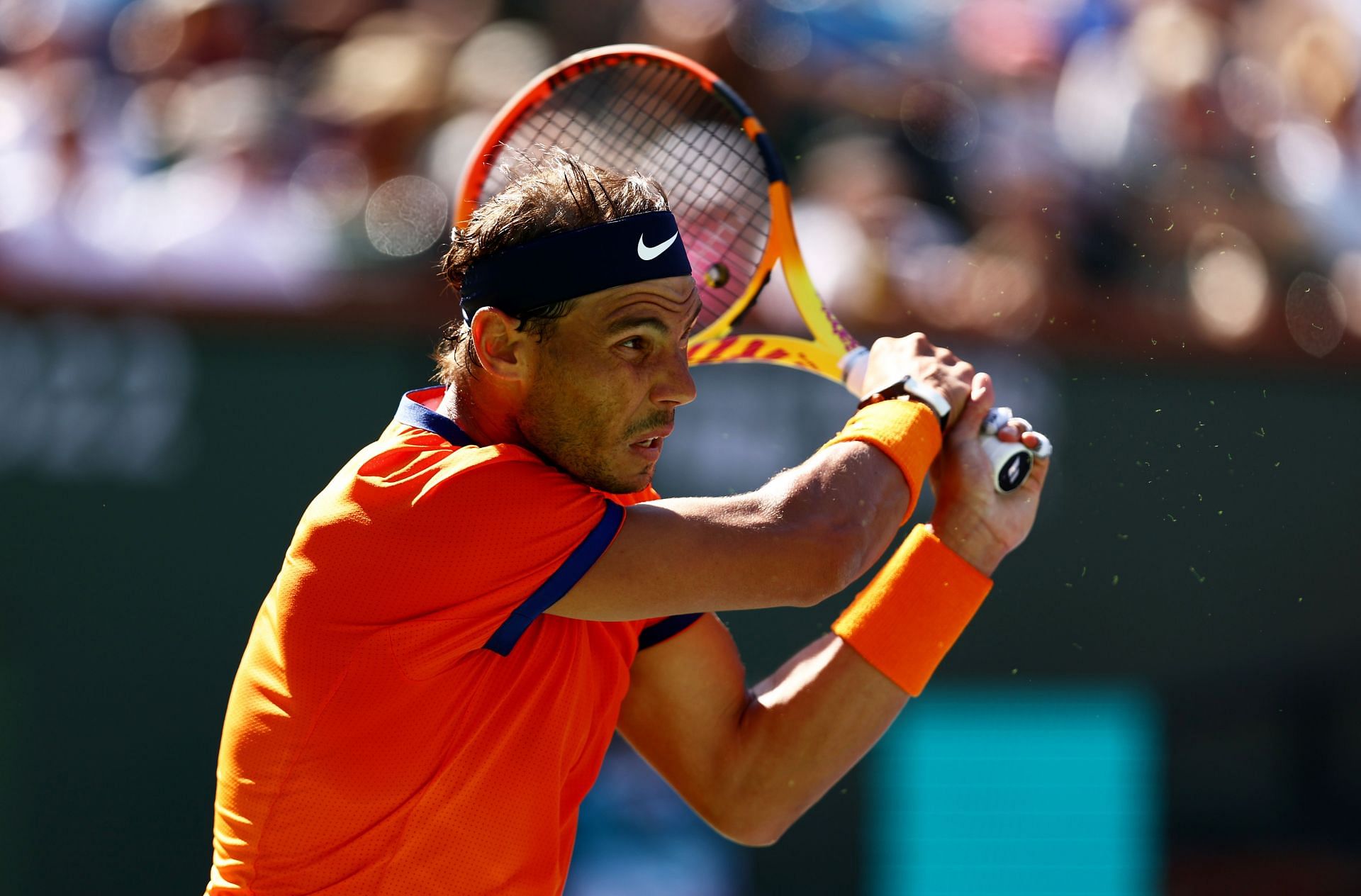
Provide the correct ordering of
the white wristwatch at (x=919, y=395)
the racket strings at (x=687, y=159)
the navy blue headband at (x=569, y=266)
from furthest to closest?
the racket strings at (x=687, y=159), the white wristwatch at (x=919, y=395), the navy blue headband at (x=569, y=266)

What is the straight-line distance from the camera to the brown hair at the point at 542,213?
2.16 m

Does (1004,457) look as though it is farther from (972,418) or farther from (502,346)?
(502,346)

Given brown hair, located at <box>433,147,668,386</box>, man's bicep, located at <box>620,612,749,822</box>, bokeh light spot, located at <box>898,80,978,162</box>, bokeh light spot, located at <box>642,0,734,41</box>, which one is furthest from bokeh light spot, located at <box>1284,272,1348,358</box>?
brown hair, located at <box>433,147,668,386</box>

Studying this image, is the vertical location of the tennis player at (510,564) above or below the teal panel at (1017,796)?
above

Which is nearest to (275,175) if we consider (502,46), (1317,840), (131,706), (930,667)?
(502,46)

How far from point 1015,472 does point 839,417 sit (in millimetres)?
2480

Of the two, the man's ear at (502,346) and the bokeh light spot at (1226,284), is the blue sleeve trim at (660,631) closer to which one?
the man's ear at (502,346)

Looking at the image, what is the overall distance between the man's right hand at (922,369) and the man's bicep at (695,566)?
0.39 metres

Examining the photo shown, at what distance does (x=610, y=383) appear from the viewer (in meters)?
2.16

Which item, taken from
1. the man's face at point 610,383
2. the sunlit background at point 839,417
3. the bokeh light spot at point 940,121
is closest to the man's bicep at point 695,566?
the man's face at point 610,383

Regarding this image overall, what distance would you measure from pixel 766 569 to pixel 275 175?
3852 millimetres

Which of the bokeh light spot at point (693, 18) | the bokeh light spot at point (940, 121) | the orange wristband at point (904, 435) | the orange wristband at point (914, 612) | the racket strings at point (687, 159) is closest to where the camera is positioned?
the orange wristband at point (904, 435)

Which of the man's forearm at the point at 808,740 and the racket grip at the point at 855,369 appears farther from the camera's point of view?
the racket grip at the point at 855,369

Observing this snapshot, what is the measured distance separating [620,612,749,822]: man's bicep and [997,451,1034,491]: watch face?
1.68 ft
